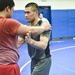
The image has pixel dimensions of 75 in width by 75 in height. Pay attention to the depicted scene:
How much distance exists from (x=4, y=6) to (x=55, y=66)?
5.15 metres

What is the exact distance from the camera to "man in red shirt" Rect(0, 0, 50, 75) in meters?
2.22

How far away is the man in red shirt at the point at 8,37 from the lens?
7.29ft

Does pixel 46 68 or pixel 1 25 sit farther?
pixel 46 68

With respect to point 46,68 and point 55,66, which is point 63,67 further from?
point 46,68

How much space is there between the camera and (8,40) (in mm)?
2270

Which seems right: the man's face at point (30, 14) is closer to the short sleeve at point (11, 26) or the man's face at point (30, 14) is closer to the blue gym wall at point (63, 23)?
the short sleeve at point (11, 26)

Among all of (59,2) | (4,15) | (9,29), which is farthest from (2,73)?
(59,2)

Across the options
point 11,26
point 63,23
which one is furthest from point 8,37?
point 63,23

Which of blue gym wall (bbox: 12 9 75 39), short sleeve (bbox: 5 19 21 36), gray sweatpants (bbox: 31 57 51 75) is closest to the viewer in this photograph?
short sleeve (bbox: 5 19 21 36)

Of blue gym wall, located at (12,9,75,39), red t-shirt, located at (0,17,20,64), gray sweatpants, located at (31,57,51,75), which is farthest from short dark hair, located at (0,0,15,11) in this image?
blue gym wall, located at (12,9,75,39)

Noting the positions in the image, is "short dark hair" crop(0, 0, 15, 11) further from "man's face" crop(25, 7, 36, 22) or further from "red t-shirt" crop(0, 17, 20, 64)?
"man's face" crop(25, 7, 36, 22)

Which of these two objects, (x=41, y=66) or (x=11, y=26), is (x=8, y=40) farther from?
(x=41, y=66)

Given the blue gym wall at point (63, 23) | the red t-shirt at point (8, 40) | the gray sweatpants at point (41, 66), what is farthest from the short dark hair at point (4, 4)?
the blue gym wall at point (63, 23)

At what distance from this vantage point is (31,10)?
3369mm
